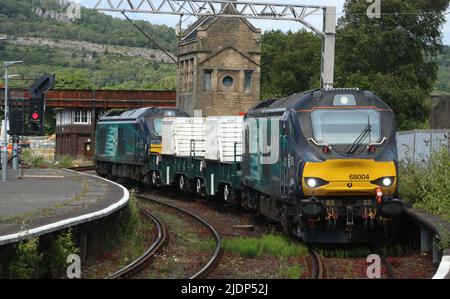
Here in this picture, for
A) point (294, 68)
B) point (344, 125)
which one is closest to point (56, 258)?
point (344, 125)

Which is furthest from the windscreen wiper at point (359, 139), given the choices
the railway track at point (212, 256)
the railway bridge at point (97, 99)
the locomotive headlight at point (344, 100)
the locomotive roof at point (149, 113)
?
the railway bridge at point (97, 99)

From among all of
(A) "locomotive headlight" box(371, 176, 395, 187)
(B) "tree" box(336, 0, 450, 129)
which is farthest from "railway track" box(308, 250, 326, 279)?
(B) "tree" box(336, 0, 450, 129)

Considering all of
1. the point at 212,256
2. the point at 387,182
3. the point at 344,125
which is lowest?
the point at 212,256

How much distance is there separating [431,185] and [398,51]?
33.1 meters

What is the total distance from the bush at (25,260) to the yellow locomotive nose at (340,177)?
536cm

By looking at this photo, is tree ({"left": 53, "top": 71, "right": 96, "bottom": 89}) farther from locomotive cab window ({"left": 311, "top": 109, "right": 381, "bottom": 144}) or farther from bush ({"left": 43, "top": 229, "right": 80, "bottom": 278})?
bush ({"left": 43, "top": 229, "right": 80, "bottom": 278})

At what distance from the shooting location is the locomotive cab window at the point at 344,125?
16.4 metres

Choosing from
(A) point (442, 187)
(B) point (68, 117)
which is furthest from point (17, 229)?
(B) point (68, 117)

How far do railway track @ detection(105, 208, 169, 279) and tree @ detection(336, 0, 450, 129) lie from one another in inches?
1229

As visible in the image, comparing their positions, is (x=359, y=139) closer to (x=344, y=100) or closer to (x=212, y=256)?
(x=344, y=100)

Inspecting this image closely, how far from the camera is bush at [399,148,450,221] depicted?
711 inches

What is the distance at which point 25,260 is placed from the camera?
12750 millimetres
